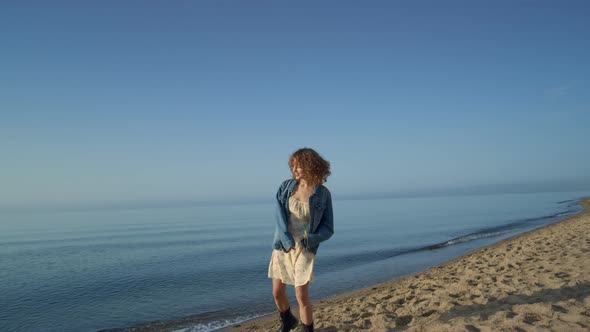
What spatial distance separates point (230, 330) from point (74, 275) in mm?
9065

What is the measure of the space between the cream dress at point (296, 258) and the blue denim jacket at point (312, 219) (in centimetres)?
7

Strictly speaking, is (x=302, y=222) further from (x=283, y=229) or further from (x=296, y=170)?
(x=296, y=170)

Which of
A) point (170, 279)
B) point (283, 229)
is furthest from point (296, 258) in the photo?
point (170, 279)

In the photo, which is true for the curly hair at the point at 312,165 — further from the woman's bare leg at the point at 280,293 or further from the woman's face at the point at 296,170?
the woman's bare leg at the point at 280,293

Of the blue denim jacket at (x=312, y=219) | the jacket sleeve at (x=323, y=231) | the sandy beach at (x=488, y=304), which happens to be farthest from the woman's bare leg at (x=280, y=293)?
the sandy beach at (x=488, y=304)

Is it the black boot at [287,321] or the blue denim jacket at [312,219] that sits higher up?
the blue denim jacket at [312,219]

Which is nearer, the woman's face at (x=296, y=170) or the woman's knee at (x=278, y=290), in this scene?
the woman's face at (x=296, y=170)

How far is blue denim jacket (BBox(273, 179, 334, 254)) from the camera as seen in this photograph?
148 inches

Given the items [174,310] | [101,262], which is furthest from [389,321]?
[101,262]

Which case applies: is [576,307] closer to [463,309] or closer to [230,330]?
[463,309]

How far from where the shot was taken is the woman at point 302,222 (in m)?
3.77

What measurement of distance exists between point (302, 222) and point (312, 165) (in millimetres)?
629

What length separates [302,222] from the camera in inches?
152

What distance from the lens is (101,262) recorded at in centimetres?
1540
